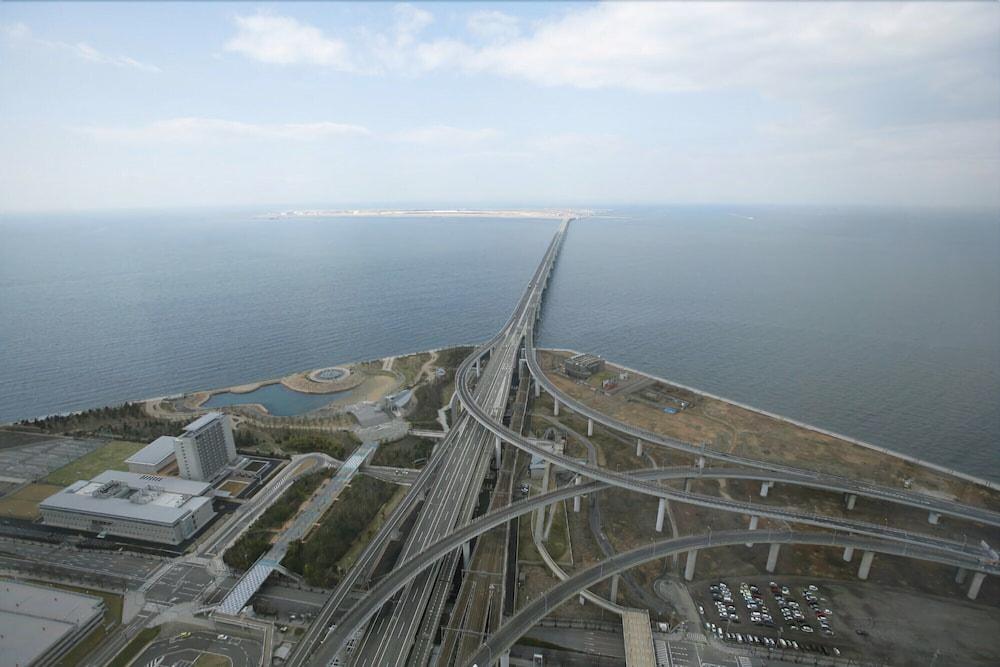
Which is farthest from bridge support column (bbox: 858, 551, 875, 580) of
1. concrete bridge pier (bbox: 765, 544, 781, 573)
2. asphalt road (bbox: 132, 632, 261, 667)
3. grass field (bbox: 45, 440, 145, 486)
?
grass field (bbox: 45, 440, 145, 486)

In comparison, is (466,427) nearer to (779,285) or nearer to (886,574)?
(886,574)

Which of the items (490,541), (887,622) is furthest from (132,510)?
(887,622)

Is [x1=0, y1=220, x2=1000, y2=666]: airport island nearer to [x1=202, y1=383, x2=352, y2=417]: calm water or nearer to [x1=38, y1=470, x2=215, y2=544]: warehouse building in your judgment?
[x1=38, y1=470, x2=215, y2=544]: warehouse building

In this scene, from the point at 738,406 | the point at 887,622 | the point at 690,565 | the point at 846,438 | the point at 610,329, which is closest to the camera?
the point at 887,622

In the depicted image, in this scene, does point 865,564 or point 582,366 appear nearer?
point 865,564

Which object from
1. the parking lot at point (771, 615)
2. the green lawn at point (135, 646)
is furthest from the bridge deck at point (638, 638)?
the green lawn at point (135, 646)

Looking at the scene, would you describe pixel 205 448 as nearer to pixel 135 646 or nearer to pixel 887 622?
pixel 135 646

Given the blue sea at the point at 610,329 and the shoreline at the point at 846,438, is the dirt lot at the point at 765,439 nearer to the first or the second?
the shoreline at the point at 846,438
